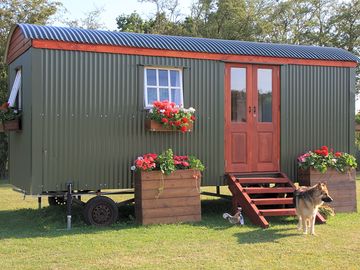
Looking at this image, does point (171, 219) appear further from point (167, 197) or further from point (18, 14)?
point (18, 14)

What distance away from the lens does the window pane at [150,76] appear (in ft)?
34.9

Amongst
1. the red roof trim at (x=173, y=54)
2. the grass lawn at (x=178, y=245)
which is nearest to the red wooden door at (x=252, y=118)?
the red roof trim at (x=173, y=54)

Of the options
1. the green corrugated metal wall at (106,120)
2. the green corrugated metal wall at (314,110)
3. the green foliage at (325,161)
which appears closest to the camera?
the green corrugated metal wall at (106,120)

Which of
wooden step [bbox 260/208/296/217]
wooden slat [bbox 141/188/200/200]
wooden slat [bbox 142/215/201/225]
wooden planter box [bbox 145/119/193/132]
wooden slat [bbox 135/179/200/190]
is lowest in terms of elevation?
wooden slat [bbox 142/215/201/225]

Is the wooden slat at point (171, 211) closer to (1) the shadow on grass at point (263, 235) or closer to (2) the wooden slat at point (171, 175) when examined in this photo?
(2) the wooden slat at point (171, 175)

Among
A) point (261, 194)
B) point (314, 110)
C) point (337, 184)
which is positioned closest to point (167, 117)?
point (261, 194)

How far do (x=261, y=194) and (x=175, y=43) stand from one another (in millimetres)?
3876

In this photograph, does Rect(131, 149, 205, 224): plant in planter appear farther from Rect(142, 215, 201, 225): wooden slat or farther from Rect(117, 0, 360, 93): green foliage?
Rect(117, 0, 360, 93): green foliage

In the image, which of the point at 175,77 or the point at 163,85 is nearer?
the point at 163,85

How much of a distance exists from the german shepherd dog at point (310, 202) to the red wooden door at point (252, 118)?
2381mm

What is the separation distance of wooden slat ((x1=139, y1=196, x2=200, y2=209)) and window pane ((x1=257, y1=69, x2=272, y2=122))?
2.61 metres

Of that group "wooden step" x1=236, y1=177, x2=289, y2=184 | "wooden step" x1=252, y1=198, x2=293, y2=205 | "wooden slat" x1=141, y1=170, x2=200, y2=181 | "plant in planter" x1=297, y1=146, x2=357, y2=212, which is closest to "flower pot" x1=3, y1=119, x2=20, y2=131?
"wooden slat" x1=141, y1=170, x2=200, y2=181

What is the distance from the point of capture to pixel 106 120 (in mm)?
10219

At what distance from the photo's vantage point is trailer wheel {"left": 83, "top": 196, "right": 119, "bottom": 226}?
32.1ft
